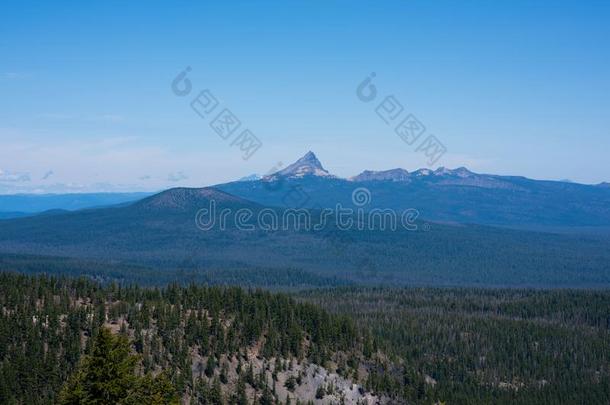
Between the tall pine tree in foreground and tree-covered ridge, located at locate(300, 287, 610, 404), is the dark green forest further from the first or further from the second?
the tall pine tree in foreground

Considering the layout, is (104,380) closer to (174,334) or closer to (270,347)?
(174,334)

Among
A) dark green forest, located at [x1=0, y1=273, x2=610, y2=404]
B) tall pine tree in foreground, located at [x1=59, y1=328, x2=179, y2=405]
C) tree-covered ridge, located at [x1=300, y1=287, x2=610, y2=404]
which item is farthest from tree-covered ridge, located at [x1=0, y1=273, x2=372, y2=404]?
tall pine tree in foreground, located at [x1=59, y1=328, x2=179, y2=405]

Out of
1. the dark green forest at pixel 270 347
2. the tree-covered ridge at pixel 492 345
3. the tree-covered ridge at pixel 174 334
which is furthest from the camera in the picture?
the tree-covered ridge at pixel 492 345

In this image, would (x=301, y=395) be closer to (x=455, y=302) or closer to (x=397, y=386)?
(x=397, y=386)

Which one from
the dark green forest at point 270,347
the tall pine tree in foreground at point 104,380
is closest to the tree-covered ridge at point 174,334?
the dark green forest at point 270,347

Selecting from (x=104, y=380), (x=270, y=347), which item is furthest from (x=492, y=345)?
(x=104, y=380)

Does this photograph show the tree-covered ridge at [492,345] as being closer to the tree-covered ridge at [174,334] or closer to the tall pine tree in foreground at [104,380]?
the tree-covered ridge at [174,334]
